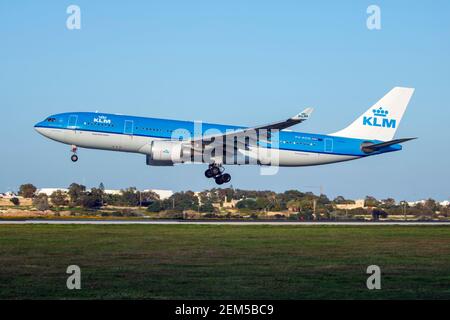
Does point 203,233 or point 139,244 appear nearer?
point 139,244

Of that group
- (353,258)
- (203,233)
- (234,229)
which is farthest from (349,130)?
(353,258)

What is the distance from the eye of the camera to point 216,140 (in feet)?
161

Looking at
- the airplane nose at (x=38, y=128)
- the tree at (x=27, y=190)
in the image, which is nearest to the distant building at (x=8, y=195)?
the tree at (x=27, y=190)

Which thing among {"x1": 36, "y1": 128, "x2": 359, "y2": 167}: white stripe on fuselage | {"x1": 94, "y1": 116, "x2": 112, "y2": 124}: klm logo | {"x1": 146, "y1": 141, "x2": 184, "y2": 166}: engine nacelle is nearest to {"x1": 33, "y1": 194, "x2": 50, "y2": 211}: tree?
{"x1": 36, "y1": 128, "x2": 359, "y2": 167}: white stripe on fuselage

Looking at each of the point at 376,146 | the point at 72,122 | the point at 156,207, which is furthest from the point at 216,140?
the point at 156,207

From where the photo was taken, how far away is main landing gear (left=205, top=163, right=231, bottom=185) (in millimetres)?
51375

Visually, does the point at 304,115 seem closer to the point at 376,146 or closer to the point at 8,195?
the point at 376,146

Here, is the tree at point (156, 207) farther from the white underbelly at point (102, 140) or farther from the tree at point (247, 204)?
the white underbelly at point (102, 140)

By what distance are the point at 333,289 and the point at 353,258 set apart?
24.6ft

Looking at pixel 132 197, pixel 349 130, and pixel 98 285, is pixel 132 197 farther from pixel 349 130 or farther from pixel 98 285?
pixel 98 285

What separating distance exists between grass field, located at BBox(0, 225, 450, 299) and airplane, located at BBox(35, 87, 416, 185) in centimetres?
1052

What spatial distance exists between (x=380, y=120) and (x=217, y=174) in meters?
13.6

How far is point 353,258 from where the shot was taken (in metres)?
25.7
